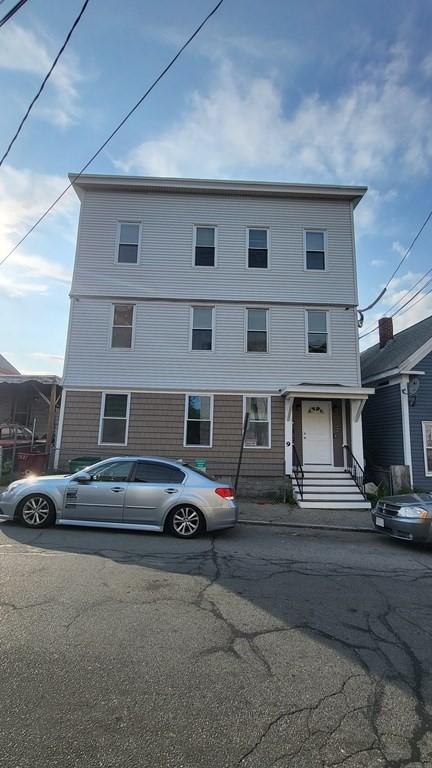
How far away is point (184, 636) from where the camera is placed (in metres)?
3.64

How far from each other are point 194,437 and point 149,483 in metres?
6.17

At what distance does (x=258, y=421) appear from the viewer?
13.8 metres

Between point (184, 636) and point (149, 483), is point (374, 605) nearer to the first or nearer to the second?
point (184, 636)

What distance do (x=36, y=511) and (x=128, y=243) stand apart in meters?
10.7

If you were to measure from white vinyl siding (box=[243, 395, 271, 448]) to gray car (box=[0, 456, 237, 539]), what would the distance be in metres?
6.07

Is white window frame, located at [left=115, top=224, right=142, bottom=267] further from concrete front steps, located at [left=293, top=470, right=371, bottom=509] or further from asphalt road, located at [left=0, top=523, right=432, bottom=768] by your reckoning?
asphalt road, located at [left=0, top=523, right=432, bottom=768]

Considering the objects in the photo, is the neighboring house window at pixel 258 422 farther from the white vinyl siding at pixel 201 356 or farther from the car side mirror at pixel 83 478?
the car side mirror at pixel 83 478

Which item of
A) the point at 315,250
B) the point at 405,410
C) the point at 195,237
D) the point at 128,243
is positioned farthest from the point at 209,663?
the point at 315,250

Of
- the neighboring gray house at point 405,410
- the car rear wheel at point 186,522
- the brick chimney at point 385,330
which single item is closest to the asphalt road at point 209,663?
the car rear wheel at point 186,522

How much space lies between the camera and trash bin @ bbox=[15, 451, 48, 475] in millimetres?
12805

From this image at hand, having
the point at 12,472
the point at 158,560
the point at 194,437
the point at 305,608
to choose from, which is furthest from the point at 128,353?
the point at 305,608

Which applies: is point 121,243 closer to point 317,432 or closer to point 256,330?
point 256,330

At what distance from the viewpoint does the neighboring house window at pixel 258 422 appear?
13633 mm

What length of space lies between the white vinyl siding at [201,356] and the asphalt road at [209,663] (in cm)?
840
